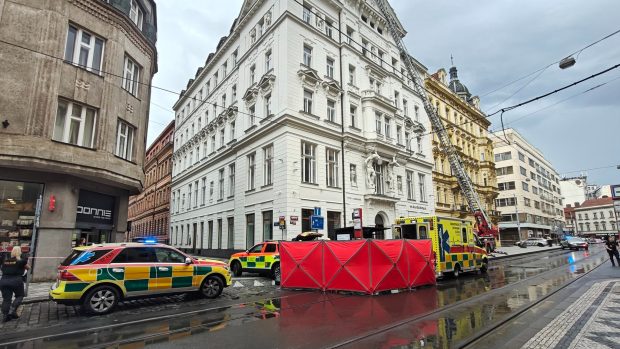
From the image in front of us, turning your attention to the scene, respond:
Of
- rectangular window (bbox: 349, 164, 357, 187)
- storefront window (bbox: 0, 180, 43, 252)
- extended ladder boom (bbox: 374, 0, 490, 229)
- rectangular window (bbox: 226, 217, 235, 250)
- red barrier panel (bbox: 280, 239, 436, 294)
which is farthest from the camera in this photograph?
extended ladder boom (bbox: 374, 0, 490, 229)

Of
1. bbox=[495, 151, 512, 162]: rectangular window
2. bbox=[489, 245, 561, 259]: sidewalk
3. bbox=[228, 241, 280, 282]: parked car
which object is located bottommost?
bbox=[489, 245, 561, 259]: sidewalk

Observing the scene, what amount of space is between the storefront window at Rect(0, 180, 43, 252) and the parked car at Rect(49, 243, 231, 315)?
624 centimetres

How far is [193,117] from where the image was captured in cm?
4012

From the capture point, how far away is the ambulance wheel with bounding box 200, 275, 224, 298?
10.8m

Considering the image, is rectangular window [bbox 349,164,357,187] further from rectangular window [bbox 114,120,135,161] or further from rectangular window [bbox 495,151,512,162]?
rectangular window [bbox 495,151,512,162]

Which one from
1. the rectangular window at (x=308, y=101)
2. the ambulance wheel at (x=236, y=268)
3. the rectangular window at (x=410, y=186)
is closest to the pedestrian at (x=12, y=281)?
the ambulance wheel at (x=236, y=268)

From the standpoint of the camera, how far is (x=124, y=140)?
55.3 feet

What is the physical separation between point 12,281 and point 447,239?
15.2 m

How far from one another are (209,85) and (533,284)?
110 ft

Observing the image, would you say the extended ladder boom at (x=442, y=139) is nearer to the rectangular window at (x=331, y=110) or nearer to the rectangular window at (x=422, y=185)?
the rectangular window at (x=422, y=185)

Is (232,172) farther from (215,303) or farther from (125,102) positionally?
(215,303)

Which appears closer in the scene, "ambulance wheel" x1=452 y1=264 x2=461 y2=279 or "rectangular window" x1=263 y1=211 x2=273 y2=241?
"ambulance wheel" x1=452 y1=264 x2=461 y2=279

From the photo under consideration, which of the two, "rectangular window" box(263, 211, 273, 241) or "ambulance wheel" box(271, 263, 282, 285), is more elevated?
"rectangular window" box(263, 211, 273, 241)

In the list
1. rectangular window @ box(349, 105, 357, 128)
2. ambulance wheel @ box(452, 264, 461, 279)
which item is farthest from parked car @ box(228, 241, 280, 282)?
rectangular window @ box(349, 105, 357, 128)
